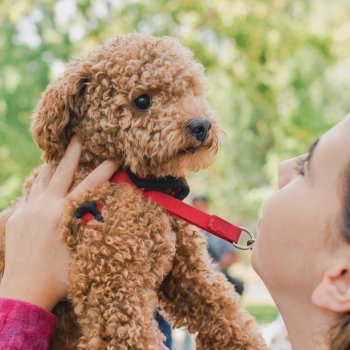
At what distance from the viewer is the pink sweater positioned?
6.10ft

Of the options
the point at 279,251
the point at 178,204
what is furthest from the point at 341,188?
Answer: the point at 178,204

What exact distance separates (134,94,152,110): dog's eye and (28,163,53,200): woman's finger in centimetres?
43

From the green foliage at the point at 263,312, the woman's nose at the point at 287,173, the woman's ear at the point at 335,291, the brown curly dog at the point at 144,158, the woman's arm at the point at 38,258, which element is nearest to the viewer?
the woman's ear at the point at 335,291

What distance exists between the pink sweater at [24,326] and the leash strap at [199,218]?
0.55m

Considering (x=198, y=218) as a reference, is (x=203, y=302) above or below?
below

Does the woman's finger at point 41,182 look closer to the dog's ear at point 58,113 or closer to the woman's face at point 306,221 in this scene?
the dog's ear at point 58,113

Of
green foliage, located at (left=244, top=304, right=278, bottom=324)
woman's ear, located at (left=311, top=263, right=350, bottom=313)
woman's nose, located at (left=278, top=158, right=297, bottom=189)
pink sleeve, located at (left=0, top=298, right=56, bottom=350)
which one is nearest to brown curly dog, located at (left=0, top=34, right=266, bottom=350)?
pink sleeve, located at (left=0, top=298, right=56, bottom=350)

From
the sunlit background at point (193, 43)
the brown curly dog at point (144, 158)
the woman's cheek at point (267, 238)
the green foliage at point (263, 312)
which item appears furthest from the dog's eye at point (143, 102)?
the green foliage at point (263, 312)

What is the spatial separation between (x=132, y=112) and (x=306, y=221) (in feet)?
3.01

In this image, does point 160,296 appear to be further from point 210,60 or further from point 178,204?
point 210,60

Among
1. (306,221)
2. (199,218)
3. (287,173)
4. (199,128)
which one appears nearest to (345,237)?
(306,221)

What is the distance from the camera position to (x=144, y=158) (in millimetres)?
2135

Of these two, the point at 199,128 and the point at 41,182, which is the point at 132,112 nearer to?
the point at 199,128

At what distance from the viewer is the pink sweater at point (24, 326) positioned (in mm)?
1859
